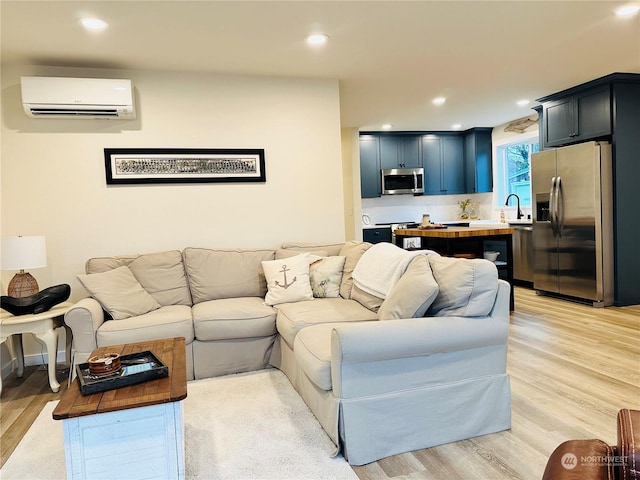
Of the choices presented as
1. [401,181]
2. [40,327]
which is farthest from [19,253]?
[401,181]

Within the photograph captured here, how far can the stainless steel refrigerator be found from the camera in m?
4.88

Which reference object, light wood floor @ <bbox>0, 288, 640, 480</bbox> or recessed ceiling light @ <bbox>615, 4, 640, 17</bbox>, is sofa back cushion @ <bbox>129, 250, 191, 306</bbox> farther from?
recessed ceiling light @ <bbox>615, 4, 640, 17</bbox>

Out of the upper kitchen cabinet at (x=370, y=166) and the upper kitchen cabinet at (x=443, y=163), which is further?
the upper kitchen cabinet at (x=443, y=163)

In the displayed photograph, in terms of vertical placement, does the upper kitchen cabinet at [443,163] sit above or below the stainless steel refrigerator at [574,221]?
above

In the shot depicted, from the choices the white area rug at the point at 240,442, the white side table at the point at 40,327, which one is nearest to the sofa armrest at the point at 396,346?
the white area rug at the point at 240,442

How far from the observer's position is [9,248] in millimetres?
3145

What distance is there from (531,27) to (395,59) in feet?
3.47

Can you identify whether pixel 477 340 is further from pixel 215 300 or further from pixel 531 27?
pixel 531 27

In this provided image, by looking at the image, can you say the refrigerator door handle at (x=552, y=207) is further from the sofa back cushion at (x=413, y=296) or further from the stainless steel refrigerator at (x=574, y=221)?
the sofa back cushion at (x=413, y=296)

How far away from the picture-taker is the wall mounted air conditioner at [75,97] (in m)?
3.44

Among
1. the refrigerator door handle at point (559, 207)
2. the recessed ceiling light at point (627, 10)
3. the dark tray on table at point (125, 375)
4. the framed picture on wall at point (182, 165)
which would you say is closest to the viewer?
the dark tray on table at point (125, 375)

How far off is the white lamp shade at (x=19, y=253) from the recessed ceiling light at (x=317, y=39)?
2.47 metres

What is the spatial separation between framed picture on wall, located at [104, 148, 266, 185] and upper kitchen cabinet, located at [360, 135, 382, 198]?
3595mm

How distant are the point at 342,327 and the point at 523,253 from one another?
4.99 metres
